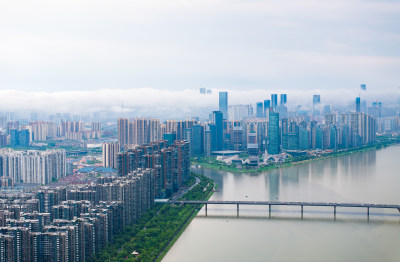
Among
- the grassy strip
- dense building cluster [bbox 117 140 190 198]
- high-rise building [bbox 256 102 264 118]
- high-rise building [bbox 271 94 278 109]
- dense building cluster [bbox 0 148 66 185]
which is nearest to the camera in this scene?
the grassy strip

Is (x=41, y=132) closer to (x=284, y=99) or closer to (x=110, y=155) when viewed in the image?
(x=110, y=155)

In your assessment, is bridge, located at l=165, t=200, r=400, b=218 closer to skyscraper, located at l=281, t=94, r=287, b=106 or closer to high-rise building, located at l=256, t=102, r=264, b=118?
high-rise building, located at l=256, t=102, r=264, b=118

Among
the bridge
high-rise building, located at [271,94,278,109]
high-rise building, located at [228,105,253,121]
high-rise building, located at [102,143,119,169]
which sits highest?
high-rise building, located at [271,94,278,109]

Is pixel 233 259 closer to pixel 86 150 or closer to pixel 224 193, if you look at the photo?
pixel 224 193

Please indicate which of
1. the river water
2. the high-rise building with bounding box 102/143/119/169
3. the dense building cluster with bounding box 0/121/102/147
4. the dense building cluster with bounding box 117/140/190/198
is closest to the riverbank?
the river water

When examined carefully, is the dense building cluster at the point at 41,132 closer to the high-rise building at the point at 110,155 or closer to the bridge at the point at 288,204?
the high-rise building at the point at 110,155

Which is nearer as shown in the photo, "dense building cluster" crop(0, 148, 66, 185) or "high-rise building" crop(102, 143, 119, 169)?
"dense building cluster" crop(0, 148, 66, 185)

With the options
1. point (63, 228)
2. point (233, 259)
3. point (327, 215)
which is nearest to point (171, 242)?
point (233, 259)
